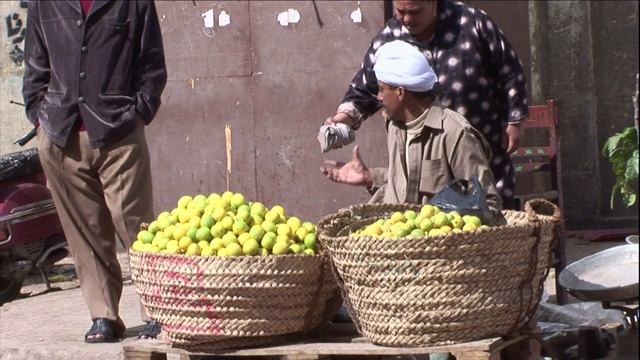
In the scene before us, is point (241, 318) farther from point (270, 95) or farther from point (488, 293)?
point (270, 95)

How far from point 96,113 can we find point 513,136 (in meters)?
1.91

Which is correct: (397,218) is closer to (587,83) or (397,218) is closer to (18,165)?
(18,165)

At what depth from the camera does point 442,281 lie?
3721 millimetres

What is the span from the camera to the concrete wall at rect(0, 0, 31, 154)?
9352 millimetres

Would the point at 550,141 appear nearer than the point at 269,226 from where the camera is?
No

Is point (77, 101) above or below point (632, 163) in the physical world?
above

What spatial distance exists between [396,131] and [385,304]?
97 cm

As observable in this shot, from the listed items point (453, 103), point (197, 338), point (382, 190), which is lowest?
point (197, 338)

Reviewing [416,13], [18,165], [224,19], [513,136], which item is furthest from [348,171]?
[224,19]

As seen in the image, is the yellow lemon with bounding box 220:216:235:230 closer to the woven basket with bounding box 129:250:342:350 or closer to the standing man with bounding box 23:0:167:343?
the woven basket with bounding box 129:250:342:350

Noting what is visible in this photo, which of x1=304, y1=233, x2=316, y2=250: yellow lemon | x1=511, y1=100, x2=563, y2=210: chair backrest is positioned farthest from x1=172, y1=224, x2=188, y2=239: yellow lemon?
x1=511, y1=100, x2=563, y2=210: chair backrest

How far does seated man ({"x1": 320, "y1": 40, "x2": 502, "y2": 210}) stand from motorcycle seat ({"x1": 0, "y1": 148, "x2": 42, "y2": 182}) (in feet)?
12.8

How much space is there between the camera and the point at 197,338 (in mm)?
4039

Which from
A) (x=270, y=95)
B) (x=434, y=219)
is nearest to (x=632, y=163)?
(x=434, y=219)
